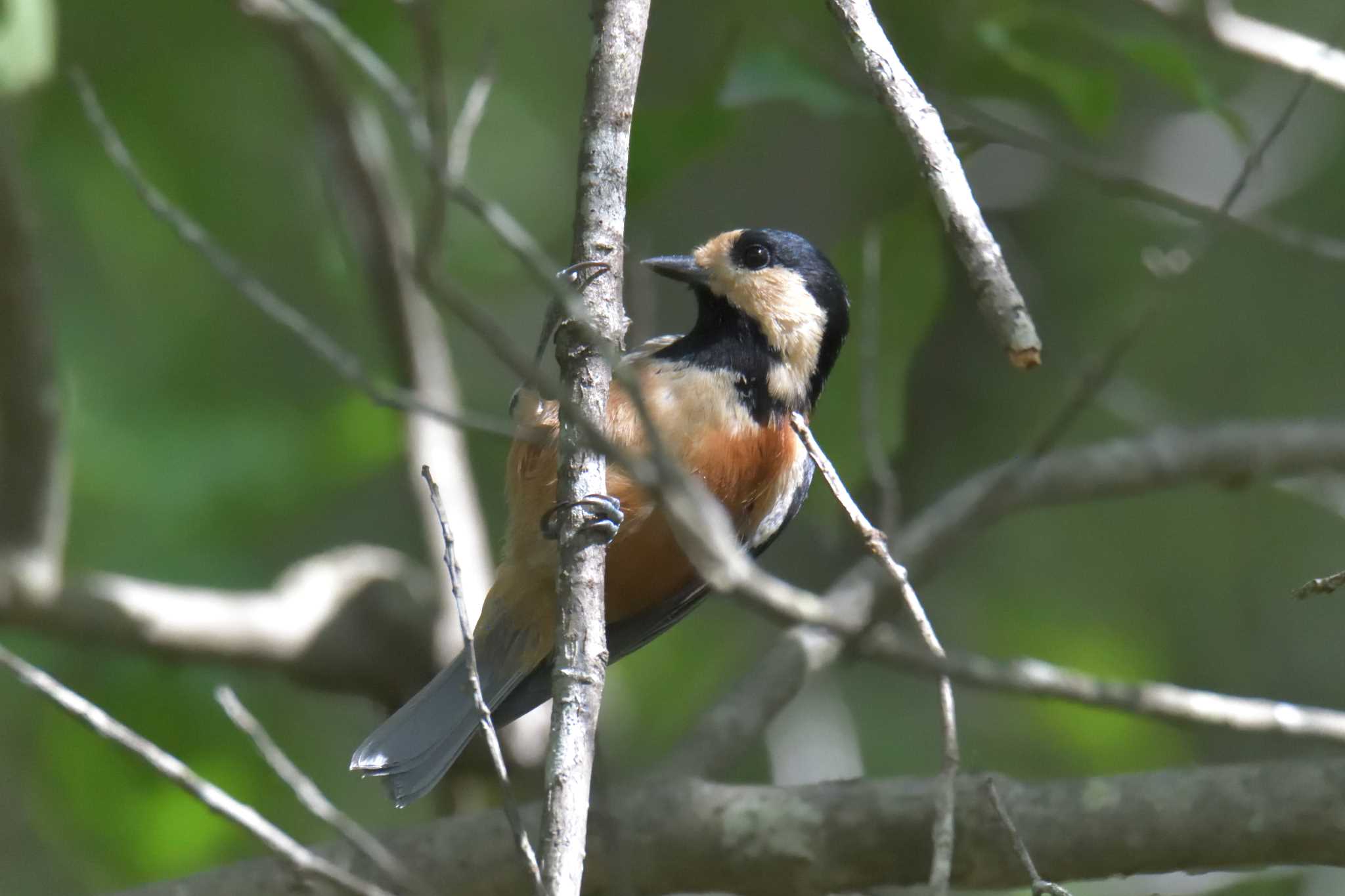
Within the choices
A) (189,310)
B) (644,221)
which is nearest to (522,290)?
(644,221)

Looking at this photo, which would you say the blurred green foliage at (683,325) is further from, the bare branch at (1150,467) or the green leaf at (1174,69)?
the bare branch at (1150,467)

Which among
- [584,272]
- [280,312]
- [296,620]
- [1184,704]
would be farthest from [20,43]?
[1184,704]

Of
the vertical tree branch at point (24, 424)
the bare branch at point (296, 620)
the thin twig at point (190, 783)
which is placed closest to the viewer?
the thin twig at point (190, 783)

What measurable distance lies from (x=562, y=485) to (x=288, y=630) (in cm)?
260

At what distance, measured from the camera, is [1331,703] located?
23.8 feet

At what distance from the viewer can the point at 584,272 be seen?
2643 mm

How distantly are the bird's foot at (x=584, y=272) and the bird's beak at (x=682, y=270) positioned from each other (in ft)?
5.08

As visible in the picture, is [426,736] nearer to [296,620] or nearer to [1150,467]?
[296,620]

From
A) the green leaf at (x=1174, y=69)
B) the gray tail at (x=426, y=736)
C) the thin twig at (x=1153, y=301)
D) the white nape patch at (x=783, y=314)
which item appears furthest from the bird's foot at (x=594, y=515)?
the green leaf at (x=1174, y=69)

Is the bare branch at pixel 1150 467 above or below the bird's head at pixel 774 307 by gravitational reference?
below

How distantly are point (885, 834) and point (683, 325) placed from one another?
3.52 m

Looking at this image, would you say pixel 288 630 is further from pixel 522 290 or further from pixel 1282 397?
pixel 1282 397

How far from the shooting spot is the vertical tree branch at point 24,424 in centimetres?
421

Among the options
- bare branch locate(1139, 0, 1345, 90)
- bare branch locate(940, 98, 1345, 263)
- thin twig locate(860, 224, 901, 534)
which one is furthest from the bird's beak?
bare branch locate(1139, 0, 1345, 90)
